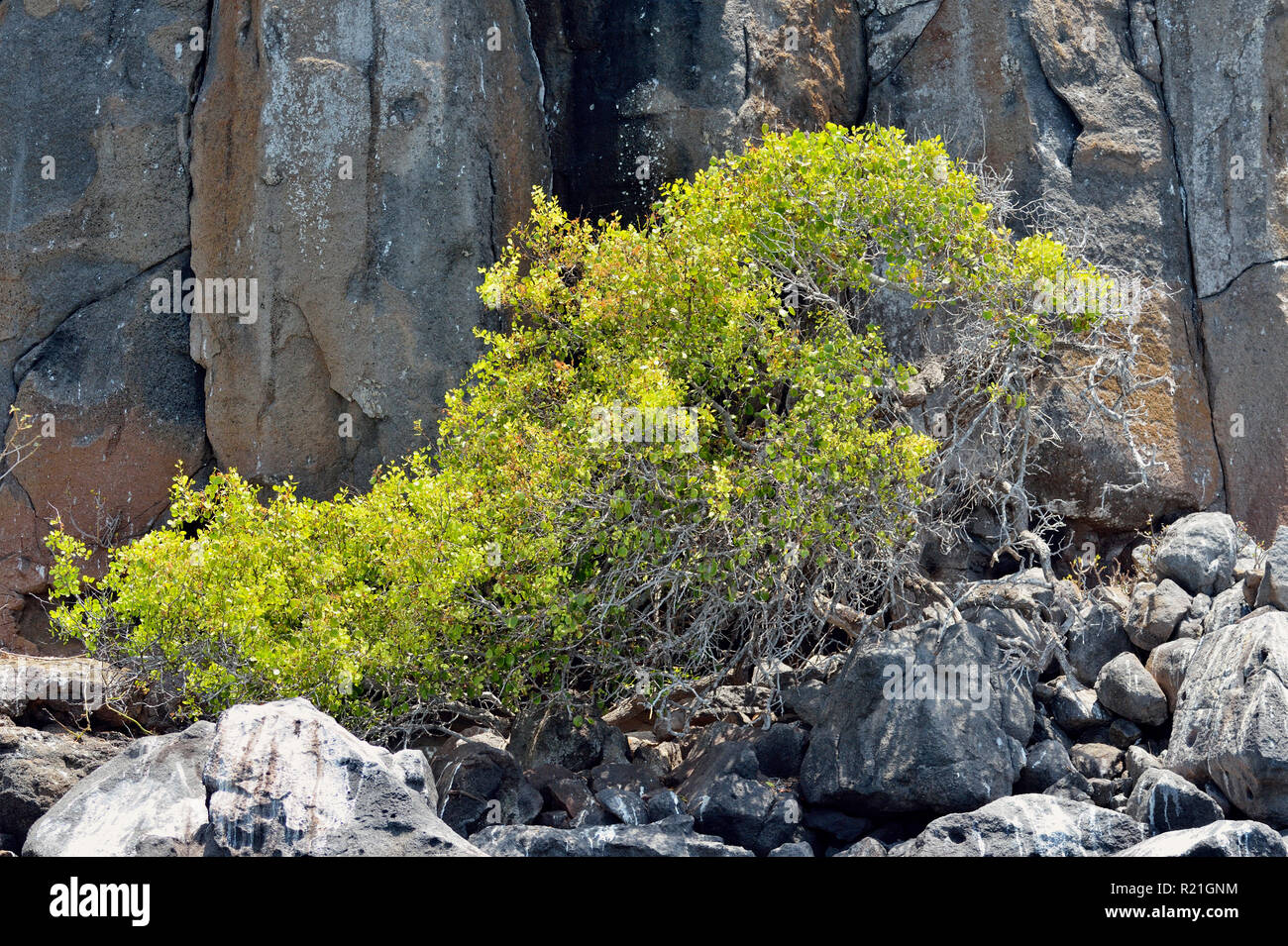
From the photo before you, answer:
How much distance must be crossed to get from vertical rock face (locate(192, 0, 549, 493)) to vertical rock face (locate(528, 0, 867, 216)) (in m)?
0.85

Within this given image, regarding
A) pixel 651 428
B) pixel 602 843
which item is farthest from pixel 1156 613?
pixel 602 843

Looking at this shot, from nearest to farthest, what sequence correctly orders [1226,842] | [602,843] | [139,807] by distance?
[1226,842] → [139,807] → [602,843]

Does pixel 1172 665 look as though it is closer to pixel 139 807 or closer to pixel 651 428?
pixel 651 428

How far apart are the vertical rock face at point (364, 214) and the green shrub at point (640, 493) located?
169cm

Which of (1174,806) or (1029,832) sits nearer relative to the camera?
(1029,832)

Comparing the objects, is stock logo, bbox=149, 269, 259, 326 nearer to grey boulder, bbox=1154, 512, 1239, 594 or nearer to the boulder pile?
the boulder pile

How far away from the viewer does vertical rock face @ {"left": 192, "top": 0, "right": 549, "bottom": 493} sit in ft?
38.8

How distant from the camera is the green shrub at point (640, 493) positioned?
8.94 meters

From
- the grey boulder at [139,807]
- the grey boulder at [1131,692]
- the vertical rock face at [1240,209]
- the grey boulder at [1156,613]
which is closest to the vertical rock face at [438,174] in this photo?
the vertical rock face at [1240,209]

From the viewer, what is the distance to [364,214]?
1186 centimetres

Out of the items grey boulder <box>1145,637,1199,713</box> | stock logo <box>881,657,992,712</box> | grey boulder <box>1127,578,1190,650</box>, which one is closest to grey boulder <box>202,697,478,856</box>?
stock logo <box>881,657,992,712</box>

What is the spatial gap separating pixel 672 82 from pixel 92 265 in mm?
5974

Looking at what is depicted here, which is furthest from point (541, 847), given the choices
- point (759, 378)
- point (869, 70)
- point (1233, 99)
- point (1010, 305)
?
point (1233, 99)

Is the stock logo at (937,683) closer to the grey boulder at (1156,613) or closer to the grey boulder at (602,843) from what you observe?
the grey boulder at (1156,613)
